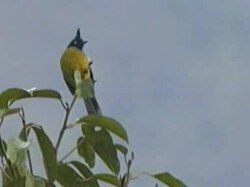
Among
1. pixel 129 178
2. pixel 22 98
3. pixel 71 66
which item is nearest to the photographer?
pixel 129 178

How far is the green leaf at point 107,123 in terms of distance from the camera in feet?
3.68

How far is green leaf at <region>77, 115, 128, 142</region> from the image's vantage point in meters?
1.12

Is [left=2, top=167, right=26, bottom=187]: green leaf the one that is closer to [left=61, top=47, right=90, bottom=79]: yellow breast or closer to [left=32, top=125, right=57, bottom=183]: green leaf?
[left=32, top=125, right=57, bottom=183]: green leaf

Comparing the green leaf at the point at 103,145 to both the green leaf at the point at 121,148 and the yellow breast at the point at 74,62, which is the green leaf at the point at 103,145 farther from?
the yellow breast at the point at 74,62

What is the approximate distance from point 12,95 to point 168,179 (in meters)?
0.31

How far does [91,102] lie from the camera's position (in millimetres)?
1273

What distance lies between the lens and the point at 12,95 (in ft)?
3.68

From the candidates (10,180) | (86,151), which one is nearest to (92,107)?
(86,151)

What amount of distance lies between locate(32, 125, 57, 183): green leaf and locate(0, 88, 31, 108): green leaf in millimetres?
60

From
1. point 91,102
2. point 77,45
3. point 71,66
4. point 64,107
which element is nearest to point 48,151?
point 64,107

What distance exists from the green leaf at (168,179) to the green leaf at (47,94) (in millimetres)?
222

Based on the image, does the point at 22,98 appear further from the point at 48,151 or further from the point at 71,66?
the point at 71,66

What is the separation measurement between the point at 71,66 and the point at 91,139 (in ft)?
0.97

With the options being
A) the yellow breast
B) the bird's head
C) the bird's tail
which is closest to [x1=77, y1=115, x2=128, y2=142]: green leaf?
the bird's tail
